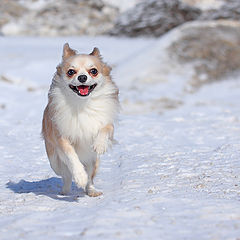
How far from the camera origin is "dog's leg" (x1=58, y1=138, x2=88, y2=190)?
19.0 feet

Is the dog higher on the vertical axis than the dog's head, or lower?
lower

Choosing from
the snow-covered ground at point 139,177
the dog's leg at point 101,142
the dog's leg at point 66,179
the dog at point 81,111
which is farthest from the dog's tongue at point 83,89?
the snow-covered ground at point 139,177

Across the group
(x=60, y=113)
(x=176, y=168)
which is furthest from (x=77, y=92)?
(x=176, y=168)

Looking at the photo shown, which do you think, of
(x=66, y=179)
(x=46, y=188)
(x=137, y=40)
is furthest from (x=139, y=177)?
(x=137, y=40)

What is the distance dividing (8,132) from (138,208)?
6.33 m

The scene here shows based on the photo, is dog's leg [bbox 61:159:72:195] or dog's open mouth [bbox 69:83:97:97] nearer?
dog's open mouth [bbox 69:83:97:97]

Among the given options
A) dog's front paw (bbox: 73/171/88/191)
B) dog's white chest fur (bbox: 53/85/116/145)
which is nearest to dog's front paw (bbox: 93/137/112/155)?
dog's white chest fur (bbox: 53/85/116/145)

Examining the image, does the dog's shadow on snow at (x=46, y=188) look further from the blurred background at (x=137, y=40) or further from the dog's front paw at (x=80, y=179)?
the blurred background at (x=137, y=40)

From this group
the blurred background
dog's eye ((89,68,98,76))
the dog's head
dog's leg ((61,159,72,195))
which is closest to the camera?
the dog's head

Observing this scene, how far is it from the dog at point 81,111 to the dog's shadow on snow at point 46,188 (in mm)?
256

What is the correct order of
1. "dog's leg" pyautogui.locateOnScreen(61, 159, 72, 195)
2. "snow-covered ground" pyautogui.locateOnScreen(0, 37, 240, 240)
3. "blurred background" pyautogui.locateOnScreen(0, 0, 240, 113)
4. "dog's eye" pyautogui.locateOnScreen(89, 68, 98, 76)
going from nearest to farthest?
1. "snow-covered ground" pyautogui.locateOnScreen(0, 37, 240, 240)
2. "dog's eye" pyautogui.locateOnScreen(89, 68, 98, 76)
3. "dog's leg" pyautogui.locateOnScreen(61, 159, 72, 195)
4. "blurred background" pyautogui.locateOnScreen(0, 0, 240, 113)

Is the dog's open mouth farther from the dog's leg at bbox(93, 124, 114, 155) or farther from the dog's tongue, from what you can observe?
the dog's leg at bbox(93, 124, 114, 155)

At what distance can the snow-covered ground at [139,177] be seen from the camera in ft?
14.4

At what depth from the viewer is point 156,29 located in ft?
90.6
